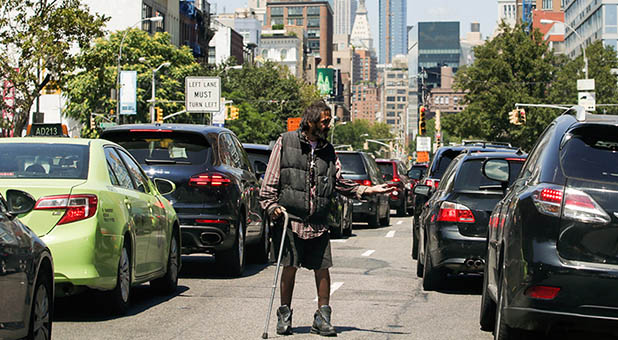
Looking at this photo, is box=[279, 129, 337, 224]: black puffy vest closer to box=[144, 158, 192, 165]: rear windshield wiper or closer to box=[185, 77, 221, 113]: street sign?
box=[144, 158, 192, 165]: rear windshield wiper

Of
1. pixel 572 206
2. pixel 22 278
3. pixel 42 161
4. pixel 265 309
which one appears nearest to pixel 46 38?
pixel 265 309

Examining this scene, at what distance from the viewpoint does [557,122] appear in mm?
7809

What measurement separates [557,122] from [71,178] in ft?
13.1

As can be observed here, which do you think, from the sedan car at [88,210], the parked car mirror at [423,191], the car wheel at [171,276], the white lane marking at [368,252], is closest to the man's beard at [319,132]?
the sedan car at [88,210]

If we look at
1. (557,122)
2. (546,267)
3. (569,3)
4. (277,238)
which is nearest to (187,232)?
(277,238)

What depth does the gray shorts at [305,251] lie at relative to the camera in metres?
8.98

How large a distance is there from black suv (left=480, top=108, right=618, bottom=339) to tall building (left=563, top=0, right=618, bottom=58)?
91507 mm

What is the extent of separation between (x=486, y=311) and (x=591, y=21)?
4256 inches

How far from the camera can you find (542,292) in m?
6.62

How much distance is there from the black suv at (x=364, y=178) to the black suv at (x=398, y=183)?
4728 millimetres

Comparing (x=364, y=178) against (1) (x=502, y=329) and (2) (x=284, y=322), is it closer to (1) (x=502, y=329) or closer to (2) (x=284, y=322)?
(2) (x=284, y=322)

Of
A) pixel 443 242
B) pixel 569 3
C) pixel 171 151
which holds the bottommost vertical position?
pixel 443 242

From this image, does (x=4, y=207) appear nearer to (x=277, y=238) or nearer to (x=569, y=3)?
(x=277, y=238)

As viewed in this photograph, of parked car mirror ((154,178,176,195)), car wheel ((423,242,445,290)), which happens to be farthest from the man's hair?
car wheel ((423,242,445,290))
